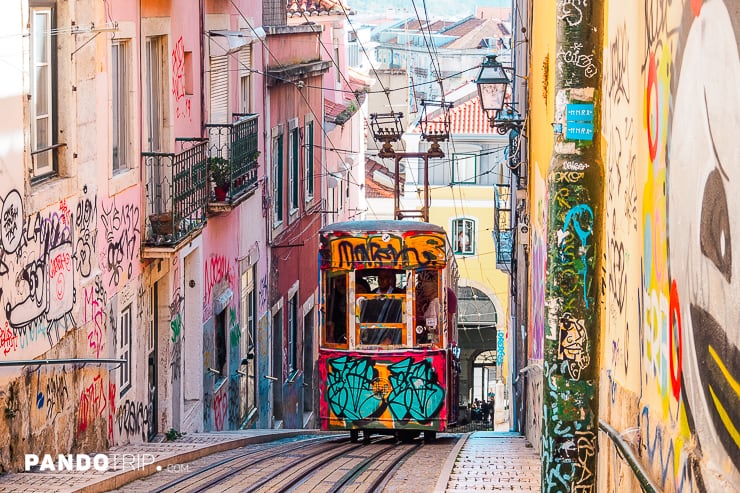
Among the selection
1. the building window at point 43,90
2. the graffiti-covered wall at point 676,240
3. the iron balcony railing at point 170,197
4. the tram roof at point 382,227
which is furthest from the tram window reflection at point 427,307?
the graffiti-covered wall at point 676,240

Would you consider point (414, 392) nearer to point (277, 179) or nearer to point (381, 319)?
point (381, 319)

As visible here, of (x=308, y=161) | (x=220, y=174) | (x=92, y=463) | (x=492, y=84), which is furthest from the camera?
(x=308, y=161)

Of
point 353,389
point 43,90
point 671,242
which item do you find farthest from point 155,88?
point 671,242

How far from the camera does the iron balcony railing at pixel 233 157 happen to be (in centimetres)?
1856

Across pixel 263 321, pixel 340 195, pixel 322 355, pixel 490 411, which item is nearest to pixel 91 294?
pixel 322 355

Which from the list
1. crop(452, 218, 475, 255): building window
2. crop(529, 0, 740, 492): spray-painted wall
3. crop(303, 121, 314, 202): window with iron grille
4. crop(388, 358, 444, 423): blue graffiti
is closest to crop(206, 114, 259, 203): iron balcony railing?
crop(388, 358, 444, 423): blue graffiti

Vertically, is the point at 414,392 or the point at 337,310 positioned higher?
the point at 337,310

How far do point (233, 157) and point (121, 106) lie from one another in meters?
4.55

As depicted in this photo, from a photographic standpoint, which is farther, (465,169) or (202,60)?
(465,169)

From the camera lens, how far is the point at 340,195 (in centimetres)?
3641

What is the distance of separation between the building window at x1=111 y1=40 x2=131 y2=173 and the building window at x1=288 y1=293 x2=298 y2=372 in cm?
1242

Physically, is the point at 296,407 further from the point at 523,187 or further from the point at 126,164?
the point at 126,164

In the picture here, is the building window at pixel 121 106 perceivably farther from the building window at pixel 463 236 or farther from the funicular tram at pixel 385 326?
the building window at pixel 463 236

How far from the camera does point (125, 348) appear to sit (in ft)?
47.3
